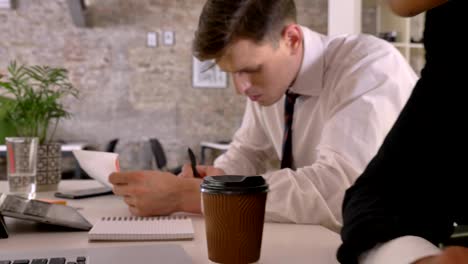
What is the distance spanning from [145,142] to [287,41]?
555 cm

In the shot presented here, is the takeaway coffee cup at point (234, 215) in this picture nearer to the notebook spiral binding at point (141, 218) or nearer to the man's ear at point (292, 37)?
the notebook spiral binding at point (141, 218)

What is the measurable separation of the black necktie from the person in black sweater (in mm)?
1040

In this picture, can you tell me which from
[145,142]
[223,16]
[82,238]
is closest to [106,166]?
[82,238]

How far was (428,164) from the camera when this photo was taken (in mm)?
945

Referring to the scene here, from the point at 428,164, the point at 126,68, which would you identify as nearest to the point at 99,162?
the point at 428,164

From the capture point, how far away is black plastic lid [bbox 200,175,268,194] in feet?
2.96

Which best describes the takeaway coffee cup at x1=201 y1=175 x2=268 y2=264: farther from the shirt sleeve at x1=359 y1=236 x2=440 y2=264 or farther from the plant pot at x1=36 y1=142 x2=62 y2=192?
the plant pot at x1=36 y1=142 x2=62 y2=192

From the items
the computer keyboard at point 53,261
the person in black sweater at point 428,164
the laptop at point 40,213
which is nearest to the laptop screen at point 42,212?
the laptop at point 40,213

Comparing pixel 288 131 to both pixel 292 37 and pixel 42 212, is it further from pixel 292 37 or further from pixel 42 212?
pixel 42 212

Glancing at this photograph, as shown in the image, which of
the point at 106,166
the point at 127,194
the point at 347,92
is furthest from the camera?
the point at 347,92

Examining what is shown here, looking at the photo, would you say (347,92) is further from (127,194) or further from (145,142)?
(145,142)

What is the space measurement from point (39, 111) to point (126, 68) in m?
5.40

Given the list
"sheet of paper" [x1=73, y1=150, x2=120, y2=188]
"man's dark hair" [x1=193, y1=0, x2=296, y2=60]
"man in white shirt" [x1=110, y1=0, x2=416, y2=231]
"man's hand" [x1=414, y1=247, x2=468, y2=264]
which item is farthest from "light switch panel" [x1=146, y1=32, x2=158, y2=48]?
"man's hand" [x1=414, y1=247, x2=468, y2=264]

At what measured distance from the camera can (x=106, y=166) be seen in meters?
1.62
